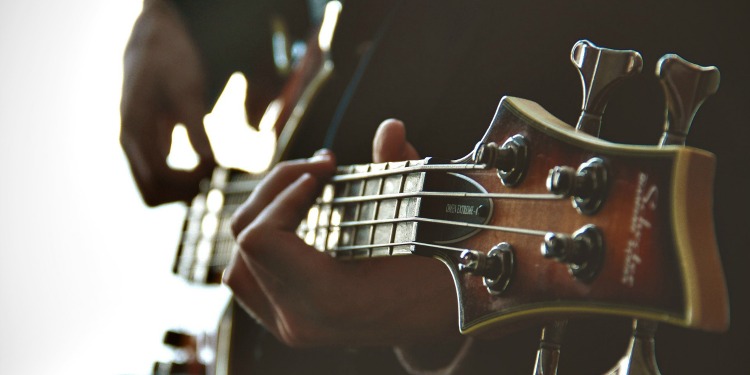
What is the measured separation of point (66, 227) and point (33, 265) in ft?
0.52

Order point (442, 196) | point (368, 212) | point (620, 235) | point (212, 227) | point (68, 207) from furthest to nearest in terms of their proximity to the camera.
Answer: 1. point (68, 207)
2. point (212, 227)
3. point (368, 212)
4. point (442, 196)
5. point (620, 235)

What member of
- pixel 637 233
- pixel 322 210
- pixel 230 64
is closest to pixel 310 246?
pixel 322 210

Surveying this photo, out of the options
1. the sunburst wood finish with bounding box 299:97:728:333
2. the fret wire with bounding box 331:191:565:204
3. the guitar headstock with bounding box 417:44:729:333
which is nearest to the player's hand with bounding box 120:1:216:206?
the fret wire with bounding box 331:191:565:204

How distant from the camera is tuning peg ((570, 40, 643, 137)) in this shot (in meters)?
0.41

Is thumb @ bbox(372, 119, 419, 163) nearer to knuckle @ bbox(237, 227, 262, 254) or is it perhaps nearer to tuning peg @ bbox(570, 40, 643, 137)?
knuckle @ bbox(237, 227, 262, 254)

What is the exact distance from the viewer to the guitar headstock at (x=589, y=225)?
33 cm

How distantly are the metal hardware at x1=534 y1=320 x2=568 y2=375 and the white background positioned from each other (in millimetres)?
2087

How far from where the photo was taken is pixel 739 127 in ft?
1.78

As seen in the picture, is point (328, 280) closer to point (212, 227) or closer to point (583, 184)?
point (583, 184)

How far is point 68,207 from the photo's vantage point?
8.25ft

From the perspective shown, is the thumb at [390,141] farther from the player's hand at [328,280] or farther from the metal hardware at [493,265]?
the metal hardware at [493,265]

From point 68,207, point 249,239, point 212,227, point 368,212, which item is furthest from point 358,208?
point 68,207

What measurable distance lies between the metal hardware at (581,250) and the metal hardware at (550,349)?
6cm

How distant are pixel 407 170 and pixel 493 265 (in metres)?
0.15
